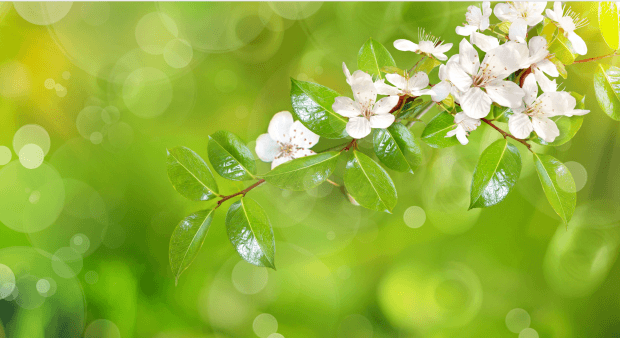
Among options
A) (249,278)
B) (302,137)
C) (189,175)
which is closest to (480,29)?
(302,137)

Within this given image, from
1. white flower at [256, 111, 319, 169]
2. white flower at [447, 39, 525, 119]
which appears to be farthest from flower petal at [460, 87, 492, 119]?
white flower at [256, 111, 319, 169]

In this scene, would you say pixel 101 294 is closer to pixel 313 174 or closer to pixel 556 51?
pixel 313 174

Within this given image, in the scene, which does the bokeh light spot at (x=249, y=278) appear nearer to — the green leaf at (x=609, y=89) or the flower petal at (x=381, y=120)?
the flower petal at (x=381, y=120)

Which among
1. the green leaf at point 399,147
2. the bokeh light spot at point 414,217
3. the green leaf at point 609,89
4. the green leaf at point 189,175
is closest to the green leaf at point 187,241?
the green leaf at point 189,175

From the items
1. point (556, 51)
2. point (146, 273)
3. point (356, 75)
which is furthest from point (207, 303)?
point (556, 51)

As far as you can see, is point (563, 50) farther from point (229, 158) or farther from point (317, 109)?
point (229, 158)

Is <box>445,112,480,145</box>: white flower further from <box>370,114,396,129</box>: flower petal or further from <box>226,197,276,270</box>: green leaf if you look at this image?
<box>226,197,276,270</box>: green leaf

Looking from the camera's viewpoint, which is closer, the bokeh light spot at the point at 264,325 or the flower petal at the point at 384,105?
the flower petal at the point at 384,105
